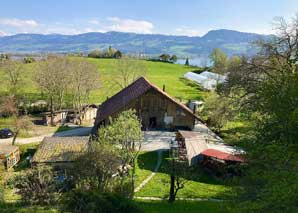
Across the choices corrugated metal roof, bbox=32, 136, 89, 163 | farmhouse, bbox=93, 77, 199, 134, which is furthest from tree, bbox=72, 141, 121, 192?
farmhouse, bbox=93, 77, 199, 134

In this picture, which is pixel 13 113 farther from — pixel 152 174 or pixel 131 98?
pixel 152 174

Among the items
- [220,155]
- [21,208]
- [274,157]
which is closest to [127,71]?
[220,155]

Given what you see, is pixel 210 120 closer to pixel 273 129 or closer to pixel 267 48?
pixel 267 48

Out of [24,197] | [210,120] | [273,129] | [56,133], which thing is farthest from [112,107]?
[273,129]

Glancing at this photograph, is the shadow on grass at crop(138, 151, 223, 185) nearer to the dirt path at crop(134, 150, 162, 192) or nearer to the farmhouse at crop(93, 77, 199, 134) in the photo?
the dirt path at crop(134, 150, 162, 192)

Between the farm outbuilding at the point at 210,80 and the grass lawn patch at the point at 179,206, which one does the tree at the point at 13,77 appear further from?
the grass lawn patch at the point at 179,206

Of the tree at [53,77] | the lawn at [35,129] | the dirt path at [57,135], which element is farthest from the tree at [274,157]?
the tree at [53,77]
